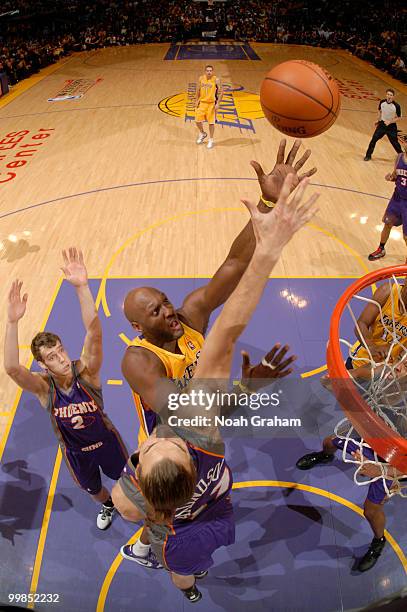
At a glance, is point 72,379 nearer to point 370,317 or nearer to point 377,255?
point 370,317

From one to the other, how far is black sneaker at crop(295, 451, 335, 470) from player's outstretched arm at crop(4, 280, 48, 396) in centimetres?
218

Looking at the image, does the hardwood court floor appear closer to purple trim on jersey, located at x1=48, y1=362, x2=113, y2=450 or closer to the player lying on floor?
purple trim on jersey, located at x1=48, y1=362, x2=113, y2=450

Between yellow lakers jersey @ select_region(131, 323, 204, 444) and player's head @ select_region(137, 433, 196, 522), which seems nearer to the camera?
player's head @ select_region(137, 433, 196, 522)

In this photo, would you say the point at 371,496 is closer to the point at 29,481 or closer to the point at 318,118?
the point at 29,481

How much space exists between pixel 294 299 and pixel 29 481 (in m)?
3.58

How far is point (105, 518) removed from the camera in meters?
3.30

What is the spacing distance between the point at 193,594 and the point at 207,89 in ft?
30.0

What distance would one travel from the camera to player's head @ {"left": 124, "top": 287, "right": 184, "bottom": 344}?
8.70ft

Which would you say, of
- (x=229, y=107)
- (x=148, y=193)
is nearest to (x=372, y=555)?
(x=148, y=193)

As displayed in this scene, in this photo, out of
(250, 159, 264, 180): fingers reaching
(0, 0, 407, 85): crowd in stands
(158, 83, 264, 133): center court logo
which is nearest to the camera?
(250, 159, 264, 180): fingers reaching

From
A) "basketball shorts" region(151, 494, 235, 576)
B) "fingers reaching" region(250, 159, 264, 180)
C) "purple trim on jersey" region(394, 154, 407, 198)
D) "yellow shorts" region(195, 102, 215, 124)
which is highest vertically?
"fingers reaching" region(250, 159, 264, 180)

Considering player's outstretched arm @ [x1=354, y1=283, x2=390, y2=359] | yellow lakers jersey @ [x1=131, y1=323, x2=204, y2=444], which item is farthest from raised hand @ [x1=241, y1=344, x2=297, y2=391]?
player's outstretched arm @ [x1=354, y1=283, x2=390, y2=359]

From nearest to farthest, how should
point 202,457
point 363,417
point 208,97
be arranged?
point 202,457 → point 363,417 → point 208,97

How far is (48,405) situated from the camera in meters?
2.90
